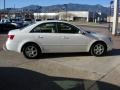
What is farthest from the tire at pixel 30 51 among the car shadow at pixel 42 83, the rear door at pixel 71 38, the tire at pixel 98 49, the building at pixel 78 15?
the building at pixel 78 15

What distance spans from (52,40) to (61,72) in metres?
2.99

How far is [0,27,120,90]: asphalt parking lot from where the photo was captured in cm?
772

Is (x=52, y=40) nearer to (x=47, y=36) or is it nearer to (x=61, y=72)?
(x=47, y=36)

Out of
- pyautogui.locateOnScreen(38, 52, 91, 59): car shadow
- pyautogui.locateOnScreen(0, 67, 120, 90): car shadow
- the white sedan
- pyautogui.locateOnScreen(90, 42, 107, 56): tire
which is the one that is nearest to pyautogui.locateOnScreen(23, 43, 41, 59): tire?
the white sedan

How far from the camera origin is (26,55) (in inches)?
471

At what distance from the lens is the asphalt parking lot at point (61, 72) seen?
25.3 ft

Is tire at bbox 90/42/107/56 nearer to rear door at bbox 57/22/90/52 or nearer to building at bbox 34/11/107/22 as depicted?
rear door at bbox 57/22/90/52

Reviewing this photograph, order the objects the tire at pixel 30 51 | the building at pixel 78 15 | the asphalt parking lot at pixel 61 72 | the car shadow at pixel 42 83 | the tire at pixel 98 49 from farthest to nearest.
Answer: the building at pixel 78 15
the tire at pixel 98 49
the tire at pixel 30 51
the asphalt parking lot at pixel 61 72
the car shadow at pixel 42 83

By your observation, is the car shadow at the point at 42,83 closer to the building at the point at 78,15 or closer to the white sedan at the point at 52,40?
the white sedan at the point at 52,40

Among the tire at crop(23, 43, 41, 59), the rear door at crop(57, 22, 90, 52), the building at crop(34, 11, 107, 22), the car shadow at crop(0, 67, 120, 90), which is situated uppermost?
the building at crop(34, 11, 107, 22)

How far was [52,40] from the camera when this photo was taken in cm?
1209

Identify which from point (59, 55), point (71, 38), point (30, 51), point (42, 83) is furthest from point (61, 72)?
point (59, 55)

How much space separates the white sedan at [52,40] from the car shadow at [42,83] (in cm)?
296

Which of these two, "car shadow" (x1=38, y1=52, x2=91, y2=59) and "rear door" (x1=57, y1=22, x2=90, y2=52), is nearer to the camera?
"rear door" (x1=57, y1=22, x2=90, y2=52)
